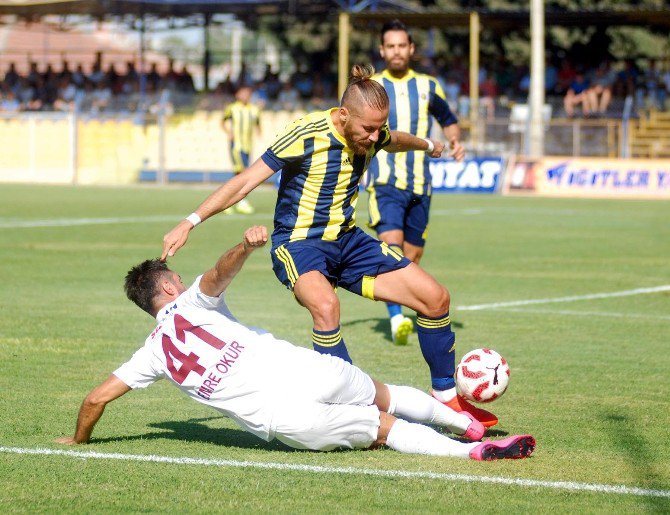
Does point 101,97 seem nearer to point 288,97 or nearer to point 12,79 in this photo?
point 12,79

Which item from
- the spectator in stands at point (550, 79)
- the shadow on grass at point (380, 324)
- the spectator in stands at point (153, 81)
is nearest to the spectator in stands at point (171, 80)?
→ the spectator in stands at point (153, 81)

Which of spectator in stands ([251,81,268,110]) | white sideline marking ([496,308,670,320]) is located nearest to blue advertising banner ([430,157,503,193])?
spectator in stands ([251,81,268,110])

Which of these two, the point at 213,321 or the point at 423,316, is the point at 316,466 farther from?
the point at 423,316

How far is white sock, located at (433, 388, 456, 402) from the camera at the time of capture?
23.1ft

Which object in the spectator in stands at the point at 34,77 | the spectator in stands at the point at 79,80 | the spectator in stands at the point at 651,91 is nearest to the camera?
the spectator in stands at the point at 651,91

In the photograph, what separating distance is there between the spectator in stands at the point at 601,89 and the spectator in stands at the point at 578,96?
17 cm

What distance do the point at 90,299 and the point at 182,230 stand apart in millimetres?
6179

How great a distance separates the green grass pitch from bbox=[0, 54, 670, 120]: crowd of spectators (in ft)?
62.7

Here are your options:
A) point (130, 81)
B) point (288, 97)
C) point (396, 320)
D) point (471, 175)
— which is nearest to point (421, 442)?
point (396, 320)

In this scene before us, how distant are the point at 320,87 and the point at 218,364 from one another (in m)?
36.3

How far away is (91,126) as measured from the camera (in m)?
38.5

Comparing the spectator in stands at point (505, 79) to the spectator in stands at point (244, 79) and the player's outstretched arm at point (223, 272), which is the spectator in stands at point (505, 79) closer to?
the spectator in stands at point (244, 79)

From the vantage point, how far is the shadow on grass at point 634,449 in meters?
5.22

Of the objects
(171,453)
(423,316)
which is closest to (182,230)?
(171,453)
